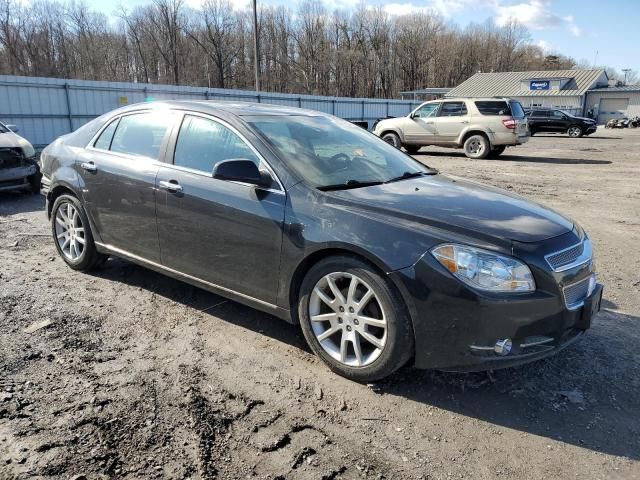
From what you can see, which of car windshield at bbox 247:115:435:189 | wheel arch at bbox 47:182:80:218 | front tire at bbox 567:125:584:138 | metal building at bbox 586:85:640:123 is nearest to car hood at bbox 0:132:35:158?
wheel arch at bbox 47:182:80:218

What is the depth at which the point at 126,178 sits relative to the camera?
14.0ft

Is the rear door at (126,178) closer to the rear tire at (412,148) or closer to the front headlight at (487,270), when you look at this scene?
the front headlight at (487,270)

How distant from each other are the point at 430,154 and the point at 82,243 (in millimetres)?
15316

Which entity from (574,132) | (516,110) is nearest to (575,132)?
(574,132)

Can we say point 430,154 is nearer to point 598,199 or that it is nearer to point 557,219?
point 598,199

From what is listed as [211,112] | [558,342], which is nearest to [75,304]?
[211,112]

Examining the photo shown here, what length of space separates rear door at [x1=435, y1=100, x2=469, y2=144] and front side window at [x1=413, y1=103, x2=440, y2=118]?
0.18 metres

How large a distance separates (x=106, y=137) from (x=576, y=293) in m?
4.08

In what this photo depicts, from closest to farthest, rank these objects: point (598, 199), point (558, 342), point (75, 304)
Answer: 1. point (558, 342)
2. point (75, 304)
3. point (598, 199)

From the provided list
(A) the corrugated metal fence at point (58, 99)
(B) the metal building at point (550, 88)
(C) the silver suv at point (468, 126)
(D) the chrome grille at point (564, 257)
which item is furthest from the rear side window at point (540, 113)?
(D) the chrome grille at point (564, 257)

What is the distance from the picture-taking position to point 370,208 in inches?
122

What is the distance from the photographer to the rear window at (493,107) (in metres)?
16.0

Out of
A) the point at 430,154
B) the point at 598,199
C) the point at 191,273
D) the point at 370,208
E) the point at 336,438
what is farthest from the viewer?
the point at 430,154

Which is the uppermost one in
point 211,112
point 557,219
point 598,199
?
point 211,112
